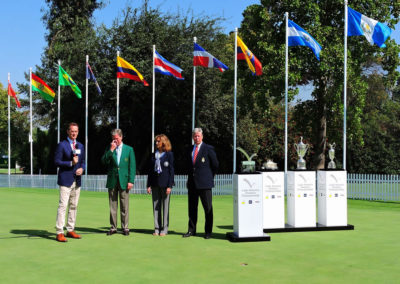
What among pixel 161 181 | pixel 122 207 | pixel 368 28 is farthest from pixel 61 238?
pixel 368 28

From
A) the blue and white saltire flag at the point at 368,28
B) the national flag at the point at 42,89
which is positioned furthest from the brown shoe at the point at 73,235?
the national flag at the point at 42,89

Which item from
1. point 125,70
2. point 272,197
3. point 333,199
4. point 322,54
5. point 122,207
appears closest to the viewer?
point 122,207

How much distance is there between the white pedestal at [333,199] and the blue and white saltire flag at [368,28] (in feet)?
25.2

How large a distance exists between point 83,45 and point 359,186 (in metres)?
18.5

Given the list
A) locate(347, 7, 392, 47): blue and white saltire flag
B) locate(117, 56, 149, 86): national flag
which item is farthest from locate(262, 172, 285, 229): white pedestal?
locate(117, 56, 149, 86): national flag

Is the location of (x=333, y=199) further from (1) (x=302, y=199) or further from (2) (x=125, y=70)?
(2) (x=125, y=70)

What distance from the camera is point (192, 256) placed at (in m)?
7.25

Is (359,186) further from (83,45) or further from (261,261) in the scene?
(83,45)

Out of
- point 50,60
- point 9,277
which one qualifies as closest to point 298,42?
point 9,277

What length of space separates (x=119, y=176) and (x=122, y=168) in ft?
0.59

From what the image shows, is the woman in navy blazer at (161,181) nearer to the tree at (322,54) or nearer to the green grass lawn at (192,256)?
the green grass lawn at (192,256)

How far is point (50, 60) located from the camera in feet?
121

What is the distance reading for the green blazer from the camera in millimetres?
9211

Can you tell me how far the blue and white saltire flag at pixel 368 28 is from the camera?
1602 cm
